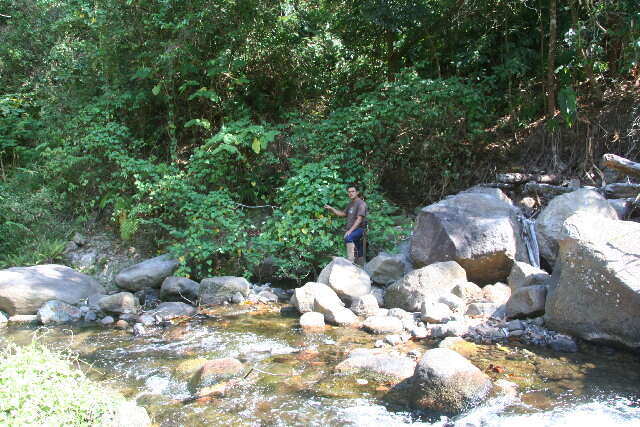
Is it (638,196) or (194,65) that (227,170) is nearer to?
(194,65)

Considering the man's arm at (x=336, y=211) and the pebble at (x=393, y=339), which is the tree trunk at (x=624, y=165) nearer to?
the pebble at (x=393, y=339)

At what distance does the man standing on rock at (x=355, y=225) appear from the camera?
933cm

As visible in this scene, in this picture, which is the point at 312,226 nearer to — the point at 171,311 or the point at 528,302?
the point at 171,311

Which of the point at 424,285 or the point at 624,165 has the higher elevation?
the point at 624,165

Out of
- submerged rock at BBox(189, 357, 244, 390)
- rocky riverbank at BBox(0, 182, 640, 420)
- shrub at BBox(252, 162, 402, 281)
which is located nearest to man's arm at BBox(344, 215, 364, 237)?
shrub at BBox(252, 162, 402, 281)

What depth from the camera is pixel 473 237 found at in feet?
26.0

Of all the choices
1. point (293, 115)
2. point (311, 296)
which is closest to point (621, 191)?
point (311, 296)

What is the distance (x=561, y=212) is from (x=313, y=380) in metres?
4.77

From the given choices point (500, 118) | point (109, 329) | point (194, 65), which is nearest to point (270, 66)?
point (194, 65)

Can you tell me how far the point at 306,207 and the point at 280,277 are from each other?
53.3 inches

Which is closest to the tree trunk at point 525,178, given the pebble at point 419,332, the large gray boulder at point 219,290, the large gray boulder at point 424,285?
the large gray boulder at point 424,285

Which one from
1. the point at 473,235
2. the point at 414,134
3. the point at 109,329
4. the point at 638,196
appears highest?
the point at 414,134

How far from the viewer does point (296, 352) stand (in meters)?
6.22

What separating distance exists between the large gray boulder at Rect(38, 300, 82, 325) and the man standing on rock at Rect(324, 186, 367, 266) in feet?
14.7
